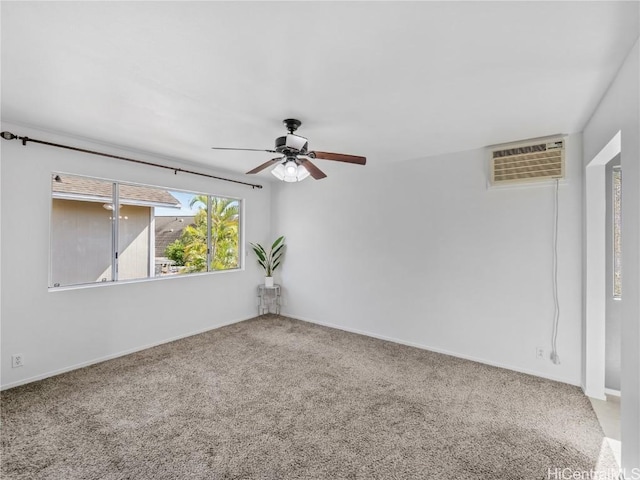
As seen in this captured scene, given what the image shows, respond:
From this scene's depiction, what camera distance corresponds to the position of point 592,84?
6.63 feet

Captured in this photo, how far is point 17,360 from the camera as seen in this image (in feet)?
9.26

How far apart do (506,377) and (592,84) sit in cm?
265

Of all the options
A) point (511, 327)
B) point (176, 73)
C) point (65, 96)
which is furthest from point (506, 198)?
point (65, 96)

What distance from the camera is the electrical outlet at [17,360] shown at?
9.18 ft

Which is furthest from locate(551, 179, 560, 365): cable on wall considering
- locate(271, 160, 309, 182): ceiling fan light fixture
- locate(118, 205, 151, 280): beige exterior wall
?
locate(118, 205, 151, 280): beige exterior wall

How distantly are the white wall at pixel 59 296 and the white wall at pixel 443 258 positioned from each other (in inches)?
77.1

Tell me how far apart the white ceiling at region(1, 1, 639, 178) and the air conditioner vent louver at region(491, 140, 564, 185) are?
0.15m

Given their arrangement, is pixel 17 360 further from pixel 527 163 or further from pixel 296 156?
pixel 527 163

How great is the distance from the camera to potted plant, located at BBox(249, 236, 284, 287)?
17.3ft

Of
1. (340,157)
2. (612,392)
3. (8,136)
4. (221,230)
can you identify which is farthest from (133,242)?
(612,392)

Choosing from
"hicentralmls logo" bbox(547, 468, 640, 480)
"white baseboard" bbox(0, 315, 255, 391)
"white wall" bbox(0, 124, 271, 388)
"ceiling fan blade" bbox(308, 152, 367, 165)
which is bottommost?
"hicentralmls logo" bbox(547, 468, 640, 480)

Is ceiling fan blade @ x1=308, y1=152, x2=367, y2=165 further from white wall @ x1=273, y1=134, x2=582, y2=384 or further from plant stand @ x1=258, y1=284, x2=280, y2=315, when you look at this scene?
plant stand @ x1=258, y1=284, x2=280, y2=315

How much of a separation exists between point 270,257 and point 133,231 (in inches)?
87.9

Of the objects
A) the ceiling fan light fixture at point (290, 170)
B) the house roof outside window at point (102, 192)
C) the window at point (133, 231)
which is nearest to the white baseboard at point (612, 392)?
the ceiling fan light fixture at point (290, 170)
